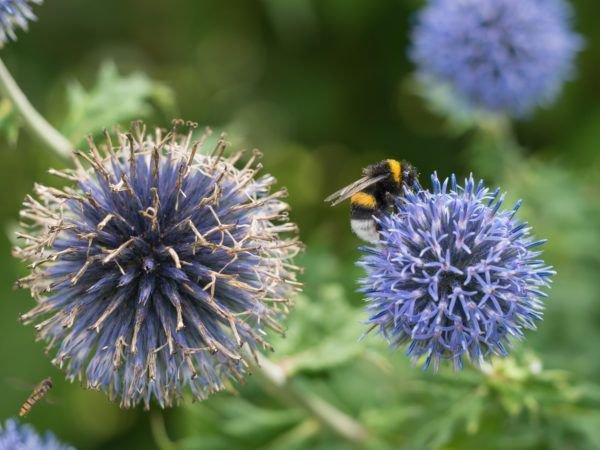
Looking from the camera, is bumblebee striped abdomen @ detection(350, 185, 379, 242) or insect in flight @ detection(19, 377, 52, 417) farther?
bumblebee striped abdomen @ detection(350, 185, 379, 242)

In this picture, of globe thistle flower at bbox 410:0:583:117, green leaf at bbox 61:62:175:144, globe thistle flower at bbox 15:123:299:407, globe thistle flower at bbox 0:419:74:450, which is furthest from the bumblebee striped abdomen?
globe thistle flower at bbox 410:0:583:117

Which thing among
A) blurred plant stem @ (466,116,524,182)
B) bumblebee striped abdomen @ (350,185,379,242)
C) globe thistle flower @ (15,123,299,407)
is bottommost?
globe thistle flower @ (15,123,299,407)

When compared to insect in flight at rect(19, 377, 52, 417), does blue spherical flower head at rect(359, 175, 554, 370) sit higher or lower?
higher

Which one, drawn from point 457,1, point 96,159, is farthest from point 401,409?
point 457,1

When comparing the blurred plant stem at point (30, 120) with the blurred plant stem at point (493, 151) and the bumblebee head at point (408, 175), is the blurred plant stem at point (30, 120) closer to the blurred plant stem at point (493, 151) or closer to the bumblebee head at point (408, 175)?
the bumblebee head at point (408, 175)

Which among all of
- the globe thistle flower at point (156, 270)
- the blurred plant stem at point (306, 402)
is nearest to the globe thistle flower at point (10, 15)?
the globe thistle flower at point (156, 270)

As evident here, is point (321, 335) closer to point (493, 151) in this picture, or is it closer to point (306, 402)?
point (306, 402)

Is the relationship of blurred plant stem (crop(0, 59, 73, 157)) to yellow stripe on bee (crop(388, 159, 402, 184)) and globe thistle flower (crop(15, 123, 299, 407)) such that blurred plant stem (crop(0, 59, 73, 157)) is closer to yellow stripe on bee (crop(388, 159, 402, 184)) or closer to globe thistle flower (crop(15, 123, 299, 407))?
globe thistle flower (crop(15, 123, 299, 407))

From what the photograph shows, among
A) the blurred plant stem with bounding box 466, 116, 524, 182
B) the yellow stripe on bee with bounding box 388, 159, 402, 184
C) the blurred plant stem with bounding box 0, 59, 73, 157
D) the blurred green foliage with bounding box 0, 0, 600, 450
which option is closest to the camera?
the yellow stripe on bee with bounding box 388, 159, 402, 184

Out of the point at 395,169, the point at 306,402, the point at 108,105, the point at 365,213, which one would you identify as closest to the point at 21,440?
the point at 306,402

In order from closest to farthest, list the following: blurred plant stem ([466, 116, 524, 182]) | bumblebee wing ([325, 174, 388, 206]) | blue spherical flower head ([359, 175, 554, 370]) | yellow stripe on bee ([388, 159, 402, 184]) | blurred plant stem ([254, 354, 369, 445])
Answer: blue spherical flower head ([359, 175, 554, 370]) → bumblebee wing ([325, 174, 388, 206]) → yellow stripe on bee ([388, 159, 402, 184]) → blurred plant stem ([254, 354, 369, 445]) → blurred plant stem ([466, 116, 524, 182])
